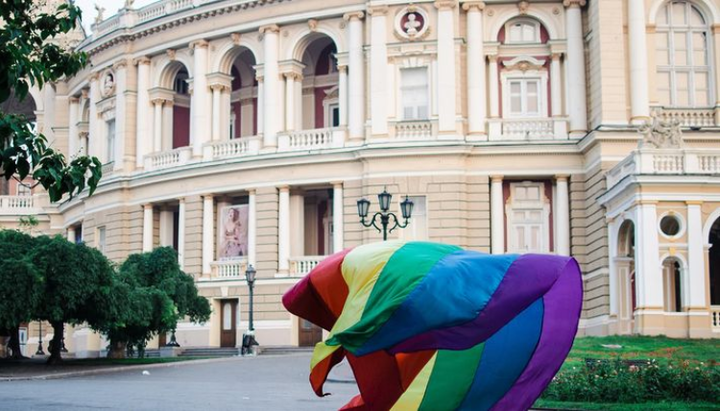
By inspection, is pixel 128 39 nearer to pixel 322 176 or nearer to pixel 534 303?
pixel 322 176

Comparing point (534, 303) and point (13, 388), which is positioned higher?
point (534, 303)

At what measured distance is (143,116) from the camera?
5144 centimetres

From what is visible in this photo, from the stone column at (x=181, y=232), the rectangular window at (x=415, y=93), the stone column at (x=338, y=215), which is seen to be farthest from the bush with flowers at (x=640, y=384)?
the stone column at (x=181, y=232)

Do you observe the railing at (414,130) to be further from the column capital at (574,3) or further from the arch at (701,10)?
the arch at (701,10)

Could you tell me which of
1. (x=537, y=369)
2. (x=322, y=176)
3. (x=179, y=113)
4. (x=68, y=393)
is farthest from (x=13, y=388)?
(x=179, y=113)

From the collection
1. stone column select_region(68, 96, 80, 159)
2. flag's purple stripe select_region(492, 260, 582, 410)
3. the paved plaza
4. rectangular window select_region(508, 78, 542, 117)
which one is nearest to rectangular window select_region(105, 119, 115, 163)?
stone column select_region(68, 96, 80, 159)

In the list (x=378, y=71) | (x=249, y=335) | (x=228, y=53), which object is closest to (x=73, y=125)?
(x=228, y=53)

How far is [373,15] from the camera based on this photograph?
1762 inches

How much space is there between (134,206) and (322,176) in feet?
34.6

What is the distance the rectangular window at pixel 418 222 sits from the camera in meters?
43.7

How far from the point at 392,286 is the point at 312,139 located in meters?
35.1

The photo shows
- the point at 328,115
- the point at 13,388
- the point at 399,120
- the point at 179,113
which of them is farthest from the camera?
the point at 179,113

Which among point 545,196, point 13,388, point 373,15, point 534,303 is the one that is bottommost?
point 13,388

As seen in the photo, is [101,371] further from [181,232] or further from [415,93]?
[415,93]
